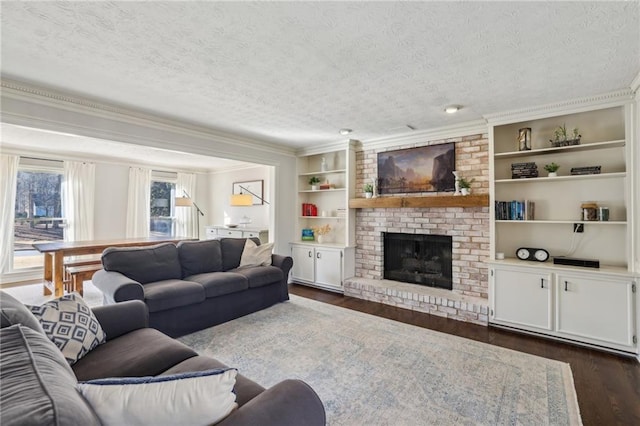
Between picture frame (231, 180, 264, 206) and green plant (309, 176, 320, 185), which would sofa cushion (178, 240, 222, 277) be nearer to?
green plant (309, 176, 320, 185)

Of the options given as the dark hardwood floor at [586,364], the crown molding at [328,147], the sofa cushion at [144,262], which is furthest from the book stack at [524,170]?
the sofa cushion at [144,262]

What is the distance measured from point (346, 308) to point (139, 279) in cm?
251

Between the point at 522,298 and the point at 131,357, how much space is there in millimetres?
3628

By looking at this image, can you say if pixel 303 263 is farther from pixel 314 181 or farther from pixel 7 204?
pixel 7 204

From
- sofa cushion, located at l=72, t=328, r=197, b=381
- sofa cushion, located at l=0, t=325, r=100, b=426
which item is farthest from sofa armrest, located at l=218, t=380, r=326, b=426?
sofa cushion, located at l=72, t=328, r=197, b=381

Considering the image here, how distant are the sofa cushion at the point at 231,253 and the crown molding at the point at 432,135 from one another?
2.53 m

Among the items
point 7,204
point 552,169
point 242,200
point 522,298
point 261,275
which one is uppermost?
point 552,169

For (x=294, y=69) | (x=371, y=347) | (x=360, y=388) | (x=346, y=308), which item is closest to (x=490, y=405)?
(x=360, y=388)

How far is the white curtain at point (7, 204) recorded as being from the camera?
16.6 ft

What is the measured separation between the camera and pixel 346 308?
4.05m

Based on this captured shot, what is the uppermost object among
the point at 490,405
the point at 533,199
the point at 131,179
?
the point at 131,179

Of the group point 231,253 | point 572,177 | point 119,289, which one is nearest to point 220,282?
point 231,253

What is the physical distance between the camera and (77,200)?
229 inches

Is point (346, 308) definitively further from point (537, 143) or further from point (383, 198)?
point (537, 143)
